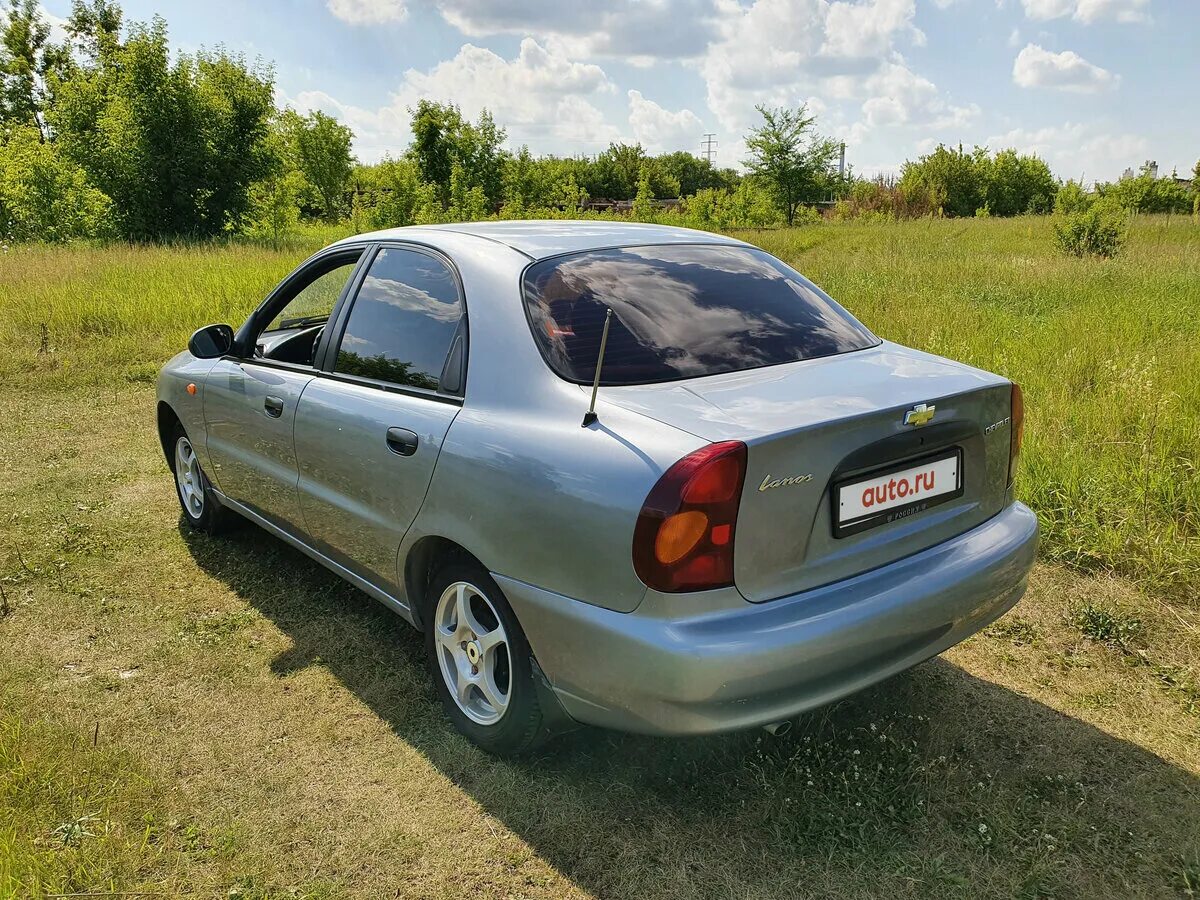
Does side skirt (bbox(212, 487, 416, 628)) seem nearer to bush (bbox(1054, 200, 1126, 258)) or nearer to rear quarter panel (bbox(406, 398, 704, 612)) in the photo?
rear quarter panel (bbox(406, 398, 704, 612))

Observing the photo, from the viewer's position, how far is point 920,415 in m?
2.25

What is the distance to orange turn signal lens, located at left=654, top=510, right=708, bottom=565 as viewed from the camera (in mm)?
1925

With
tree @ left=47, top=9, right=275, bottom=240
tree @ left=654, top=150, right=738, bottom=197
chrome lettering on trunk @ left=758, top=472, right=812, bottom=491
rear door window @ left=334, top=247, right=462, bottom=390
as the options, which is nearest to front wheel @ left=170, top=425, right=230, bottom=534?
rear door window @ left=334, top=247, right=462, bottom=390

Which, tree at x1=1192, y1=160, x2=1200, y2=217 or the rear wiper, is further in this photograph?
tree at x1=1192, y1=160, x2=1200, y2=217

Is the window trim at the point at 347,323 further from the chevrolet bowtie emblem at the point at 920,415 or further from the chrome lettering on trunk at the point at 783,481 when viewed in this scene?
the chevrolet bowtie emblem at the point at 920,415

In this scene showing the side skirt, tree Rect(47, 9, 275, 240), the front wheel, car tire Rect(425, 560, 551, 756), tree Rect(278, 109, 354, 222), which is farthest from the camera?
tree Rect(278, 109, 354, 222)

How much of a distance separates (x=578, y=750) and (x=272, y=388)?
1996 millimetres

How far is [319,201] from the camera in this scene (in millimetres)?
54125

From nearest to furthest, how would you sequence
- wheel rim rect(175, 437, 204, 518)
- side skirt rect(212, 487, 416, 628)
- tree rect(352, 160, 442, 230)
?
1. side skirt rect(212, 487, 416, 628)
2. wheel rim rect(175, 437, 204, 518)
3. tree rect(352, 160, 442, 230)

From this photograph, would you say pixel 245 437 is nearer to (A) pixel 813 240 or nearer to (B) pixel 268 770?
(B) pixel 268 770

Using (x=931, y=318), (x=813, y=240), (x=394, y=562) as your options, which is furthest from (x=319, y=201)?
(x=394, y=562)

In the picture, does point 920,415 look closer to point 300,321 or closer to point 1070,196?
point 300,321

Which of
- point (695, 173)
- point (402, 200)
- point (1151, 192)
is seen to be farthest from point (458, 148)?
point (695, 173)

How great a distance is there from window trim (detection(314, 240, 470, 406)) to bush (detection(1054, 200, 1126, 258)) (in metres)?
14.0
